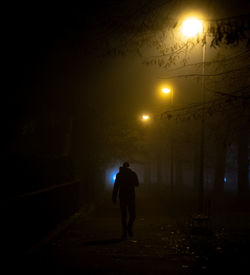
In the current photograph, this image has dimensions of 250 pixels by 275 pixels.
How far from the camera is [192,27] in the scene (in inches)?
414

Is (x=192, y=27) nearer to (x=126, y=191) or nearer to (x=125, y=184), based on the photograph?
(x=125, y=184)

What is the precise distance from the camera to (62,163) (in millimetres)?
17172

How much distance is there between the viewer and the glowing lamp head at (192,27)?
981cm

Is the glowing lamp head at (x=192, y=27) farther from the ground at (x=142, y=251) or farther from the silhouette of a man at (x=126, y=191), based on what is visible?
the ground at (x=142, y=251)

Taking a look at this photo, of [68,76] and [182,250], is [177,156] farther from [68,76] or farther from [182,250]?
[182,250]

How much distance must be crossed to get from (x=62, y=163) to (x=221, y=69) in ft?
24.5

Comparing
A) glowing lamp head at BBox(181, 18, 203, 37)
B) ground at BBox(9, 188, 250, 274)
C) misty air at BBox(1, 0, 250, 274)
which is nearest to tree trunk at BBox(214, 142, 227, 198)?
misty air at BBox(1, 0, 250, 274)

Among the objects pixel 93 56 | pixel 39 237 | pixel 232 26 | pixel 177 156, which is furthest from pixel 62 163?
pixel 177 156

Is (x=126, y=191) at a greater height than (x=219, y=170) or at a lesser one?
lesser

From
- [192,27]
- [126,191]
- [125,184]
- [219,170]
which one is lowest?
[126,191]

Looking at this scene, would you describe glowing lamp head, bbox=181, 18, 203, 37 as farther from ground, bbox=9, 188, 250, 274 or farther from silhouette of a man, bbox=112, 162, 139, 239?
ground, bbox=9, 188, 250, 274

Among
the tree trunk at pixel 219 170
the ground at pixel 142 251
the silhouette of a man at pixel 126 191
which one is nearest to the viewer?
the ground at pixel 142 251

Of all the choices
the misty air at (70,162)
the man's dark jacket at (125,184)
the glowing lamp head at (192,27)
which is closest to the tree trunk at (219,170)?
the misty air at (70,162)

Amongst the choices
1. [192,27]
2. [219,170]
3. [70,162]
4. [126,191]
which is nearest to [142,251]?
[126,191]
